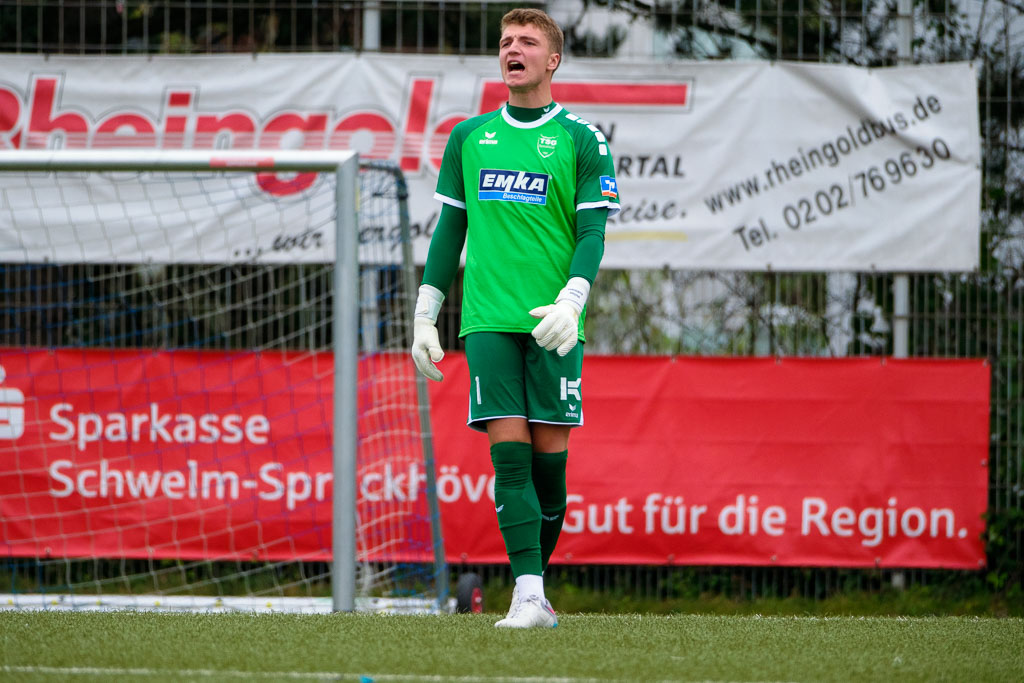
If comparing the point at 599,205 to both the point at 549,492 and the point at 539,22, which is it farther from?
the point at 549,492

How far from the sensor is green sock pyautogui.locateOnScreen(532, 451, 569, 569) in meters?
3.75

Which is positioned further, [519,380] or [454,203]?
[454,203]

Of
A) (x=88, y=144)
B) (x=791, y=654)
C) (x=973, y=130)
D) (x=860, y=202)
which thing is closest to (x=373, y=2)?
(x=88, y=144)

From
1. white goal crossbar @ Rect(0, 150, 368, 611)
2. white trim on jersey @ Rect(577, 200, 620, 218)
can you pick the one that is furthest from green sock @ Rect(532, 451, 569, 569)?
white goal crossbar @ Rect(0, 150, 368, 611)

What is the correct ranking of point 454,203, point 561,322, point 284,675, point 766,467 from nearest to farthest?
1. point 284,675
2. point 561,322
3. point 454,203
4. point 766,467

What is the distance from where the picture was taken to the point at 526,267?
12.0 feet

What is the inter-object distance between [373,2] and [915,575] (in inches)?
208

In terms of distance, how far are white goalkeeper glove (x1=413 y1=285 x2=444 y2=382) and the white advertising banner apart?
3.61 m

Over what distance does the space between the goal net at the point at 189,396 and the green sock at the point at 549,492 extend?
111 inches

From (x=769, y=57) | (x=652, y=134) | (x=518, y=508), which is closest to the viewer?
(x=518, y=508)

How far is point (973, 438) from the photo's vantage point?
7.05 metres

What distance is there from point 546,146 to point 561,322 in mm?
653

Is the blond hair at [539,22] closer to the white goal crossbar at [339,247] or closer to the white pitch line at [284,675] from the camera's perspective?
the white goal crossbar at [339,247]

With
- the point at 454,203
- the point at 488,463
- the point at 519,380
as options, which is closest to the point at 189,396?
the point at 488,463
